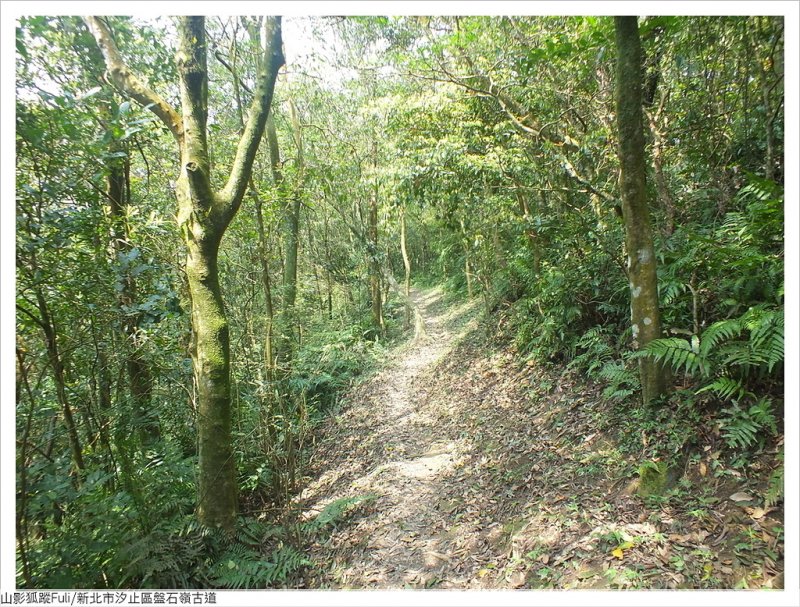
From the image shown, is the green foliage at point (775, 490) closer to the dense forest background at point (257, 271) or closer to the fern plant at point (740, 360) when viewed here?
the dense forest background at point (257, 271)

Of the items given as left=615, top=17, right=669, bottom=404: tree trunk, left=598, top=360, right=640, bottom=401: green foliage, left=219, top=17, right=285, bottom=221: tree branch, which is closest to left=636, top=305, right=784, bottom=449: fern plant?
left=615, top=17, right=669, bottom=404: tree trunk

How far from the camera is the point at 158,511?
11.9ft

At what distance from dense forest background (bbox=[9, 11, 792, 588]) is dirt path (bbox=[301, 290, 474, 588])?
0.45 metres

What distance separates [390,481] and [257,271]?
3750 mm

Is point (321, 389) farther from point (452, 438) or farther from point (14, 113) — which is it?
point (14, 113)

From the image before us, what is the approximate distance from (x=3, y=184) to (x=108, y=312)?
1.39 meters

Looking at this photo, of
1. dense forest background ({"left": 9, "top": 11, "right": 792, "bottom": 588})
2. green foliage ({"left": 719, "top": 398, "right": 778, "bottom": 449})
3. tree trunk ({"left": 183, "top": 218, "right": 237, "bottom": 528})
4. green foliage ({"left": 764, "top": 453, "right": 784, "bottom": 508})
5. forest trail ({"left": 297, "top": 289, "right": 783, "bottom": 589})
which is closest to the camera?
green foliage ({"left": 764, "top": 453, "right": 784, "bottom": 508})

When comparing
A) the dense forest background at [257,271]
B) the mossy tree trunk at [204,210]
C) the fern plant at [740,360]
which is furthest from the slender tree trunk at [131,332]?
the fern plant at [740,360]

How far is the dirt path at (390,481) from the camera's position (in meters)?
3.49

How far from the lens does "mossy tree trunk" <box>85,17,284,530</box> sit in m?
3.44

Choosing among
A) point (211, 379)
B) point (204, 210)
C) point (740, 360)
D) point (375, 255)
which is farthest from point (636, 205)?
point (375, 255)

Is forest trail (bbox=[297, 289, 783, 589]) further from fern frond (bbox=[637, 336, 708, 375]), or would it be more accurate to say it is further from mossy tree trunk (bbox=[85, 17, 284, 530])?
mossy tree trunk (bbox=[85, 17, 284, 530])

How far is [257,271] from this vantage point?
6.02 m

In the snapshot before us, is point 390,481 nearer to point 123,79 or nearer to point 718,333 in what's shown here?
point 718,333
